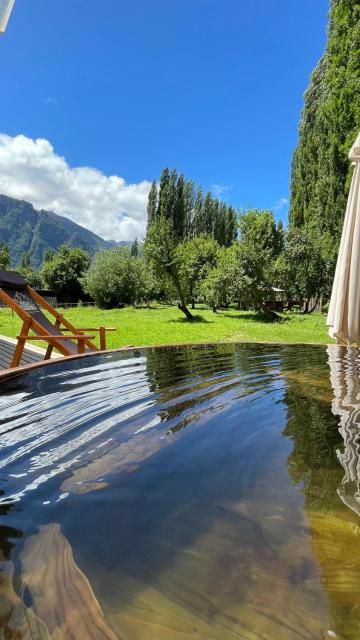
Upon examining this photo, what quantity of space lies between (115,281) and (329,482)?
30.1 meters

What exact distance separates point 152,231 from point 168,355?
14708 mm

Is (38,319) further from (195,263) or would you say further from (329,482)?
(195,263)

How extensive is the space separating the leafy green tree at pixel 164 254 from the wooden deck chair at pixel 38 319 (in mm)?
11711

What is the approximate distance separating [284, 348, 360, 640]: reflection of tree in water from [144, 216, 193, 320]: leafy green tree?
15.1 m

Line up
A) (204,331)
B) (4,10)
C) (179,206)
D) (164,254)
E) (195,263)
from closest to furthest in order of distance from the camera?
(4,10) < (204,331) < (164,254) < (195,263) < (179,206)

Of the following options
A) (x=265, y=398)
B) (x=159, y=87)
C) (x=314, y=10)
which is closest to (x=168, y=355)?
(x=265, y=398)

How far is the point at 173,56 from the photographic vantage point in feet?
78.4

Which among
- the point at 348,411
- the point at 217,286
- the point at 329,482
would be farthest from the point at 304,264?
the point at 329,482

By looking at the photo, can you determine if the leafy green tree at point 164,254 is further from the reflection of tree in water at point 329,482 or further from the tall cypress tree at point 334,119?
the reflection of tree in water at point 329,482

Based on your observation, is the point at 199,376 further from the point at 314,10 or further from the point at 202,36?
the point at 202,36

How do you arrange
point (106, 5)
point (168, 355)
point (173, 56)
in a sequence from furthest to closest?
1. point (173, 56)
2. point (106, 5)
3. point (168, 355)

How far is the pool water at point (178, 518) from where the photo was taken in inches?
26.4

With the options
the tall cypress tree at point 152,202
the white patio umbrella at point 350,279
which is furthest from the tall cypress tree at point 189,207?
the white patio umbrella at point 350,279

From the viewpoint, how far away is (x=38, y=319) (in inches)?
211
